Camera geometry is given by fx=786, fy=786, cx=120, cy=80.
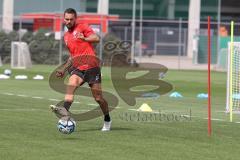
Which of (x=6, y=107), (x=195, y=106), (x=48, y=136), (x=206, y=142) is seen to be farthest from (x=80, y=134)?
(x=195, y=106)

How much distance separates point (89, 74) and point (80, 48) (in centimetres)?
47

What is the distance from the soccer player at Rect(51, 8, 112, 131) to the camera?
13.0 meters

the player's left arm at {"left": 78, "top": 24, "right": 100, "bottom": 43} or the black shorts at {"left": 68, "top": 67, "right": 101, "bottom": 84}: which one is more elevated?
the player's left arm at {"left": 78, "top": 24, "right": 100, "bottom": 43}

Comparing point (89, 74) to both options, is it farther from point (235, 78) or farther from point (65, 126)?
point (235, 78)

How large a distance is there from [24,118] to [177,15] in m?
54.0

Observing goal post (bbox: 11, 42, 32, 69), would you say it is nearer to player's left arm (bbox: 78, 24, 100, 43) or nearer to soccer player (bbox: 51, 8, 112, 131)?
soccer player (bbox: 51, 8, 112, 131)

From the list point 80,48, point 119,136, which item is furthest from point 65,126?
point 80,48

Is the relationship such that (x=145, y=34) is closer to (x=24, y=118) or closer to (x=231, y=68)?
(x=231, y=68)

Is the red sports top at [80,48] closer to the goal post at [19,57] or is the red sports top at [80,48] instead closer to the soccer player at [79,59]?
the soccer player at [79,59]

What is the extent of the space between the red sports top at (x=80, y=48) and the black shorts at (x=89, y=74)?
0.21 feet

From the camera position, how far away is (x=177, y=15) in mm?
68875

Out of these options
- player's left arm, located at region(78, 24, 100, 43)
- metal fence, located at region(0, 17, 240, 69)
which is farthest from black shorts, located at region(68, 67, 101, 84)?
metal fence, located at region(0, 17, 240, 69)

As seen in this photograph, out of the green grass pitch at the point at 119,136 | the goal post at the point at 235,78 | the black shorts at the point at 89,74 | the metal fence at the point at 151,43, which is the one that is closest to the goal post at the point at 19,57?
the metal fence at the point at 151,43

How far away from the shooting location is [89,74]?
13.4 m
